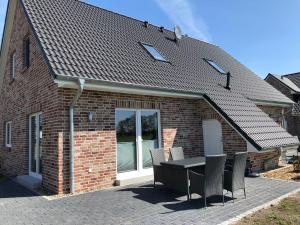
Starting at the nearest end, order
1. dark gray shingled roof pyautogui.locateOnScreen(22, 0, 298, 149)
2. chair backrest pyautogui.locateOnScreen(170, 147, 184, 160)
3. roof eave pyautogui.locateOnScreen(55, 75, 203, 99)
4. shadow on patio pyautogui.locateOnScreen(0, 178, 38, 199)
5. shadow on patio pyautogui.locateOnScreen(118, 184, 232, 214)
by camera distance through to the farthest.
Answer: shadow on patio pyautogui.locateOnScreen(118, 184, 232, 214)
roof eave pyautogui.locateOnScreen(55, 75, 203, 99)
shadow on patio pyautogui.locateOnScreen(0, 178, 38, 199)
dark gray shingled roof pyautogui.locateOnScreen(22, 0, 298, 149)
chair backrest pyautogui.locateOnScreen(170, 147, 184, 160)

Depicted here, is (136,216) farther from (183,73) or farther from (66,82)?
(183,73)

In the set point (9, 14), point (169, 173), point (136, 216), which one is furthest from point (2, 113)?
point (136, 216)

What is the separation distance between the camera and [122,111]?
9195 millimetres

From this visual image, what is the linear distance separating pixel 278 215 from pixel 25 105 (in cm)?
881

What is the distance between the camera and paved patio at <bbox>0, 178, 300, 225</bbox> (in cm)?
554

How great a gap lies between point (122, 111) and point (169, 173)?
2.69 m

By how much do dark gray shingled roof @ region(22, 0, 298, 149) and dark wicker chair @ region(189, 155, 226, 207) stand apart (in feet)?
10.6

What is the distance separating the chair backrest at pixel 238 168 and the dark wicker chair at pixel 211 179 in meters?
0.32

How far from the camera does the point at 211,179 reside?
638cm

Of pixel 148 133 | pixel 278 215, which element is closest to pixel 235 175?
pixel 278 215

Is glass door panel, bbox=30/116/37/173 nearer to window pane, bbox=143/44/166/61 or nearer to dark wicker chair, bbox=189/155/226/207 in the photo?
window pane, bbox=143/44/166/61

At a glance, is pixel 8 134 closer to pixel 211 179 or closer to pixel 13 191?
pixel 13 191

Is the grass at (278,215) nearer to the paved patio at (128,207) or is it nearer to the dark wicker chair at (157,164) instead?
the paved patio at (128,207)

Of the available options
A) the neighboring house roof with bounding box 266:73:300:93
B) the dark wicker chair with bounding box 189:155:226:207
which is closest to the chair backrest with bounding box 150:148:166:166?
→ the dark wicker chair with bounding box 189:155:226:207
